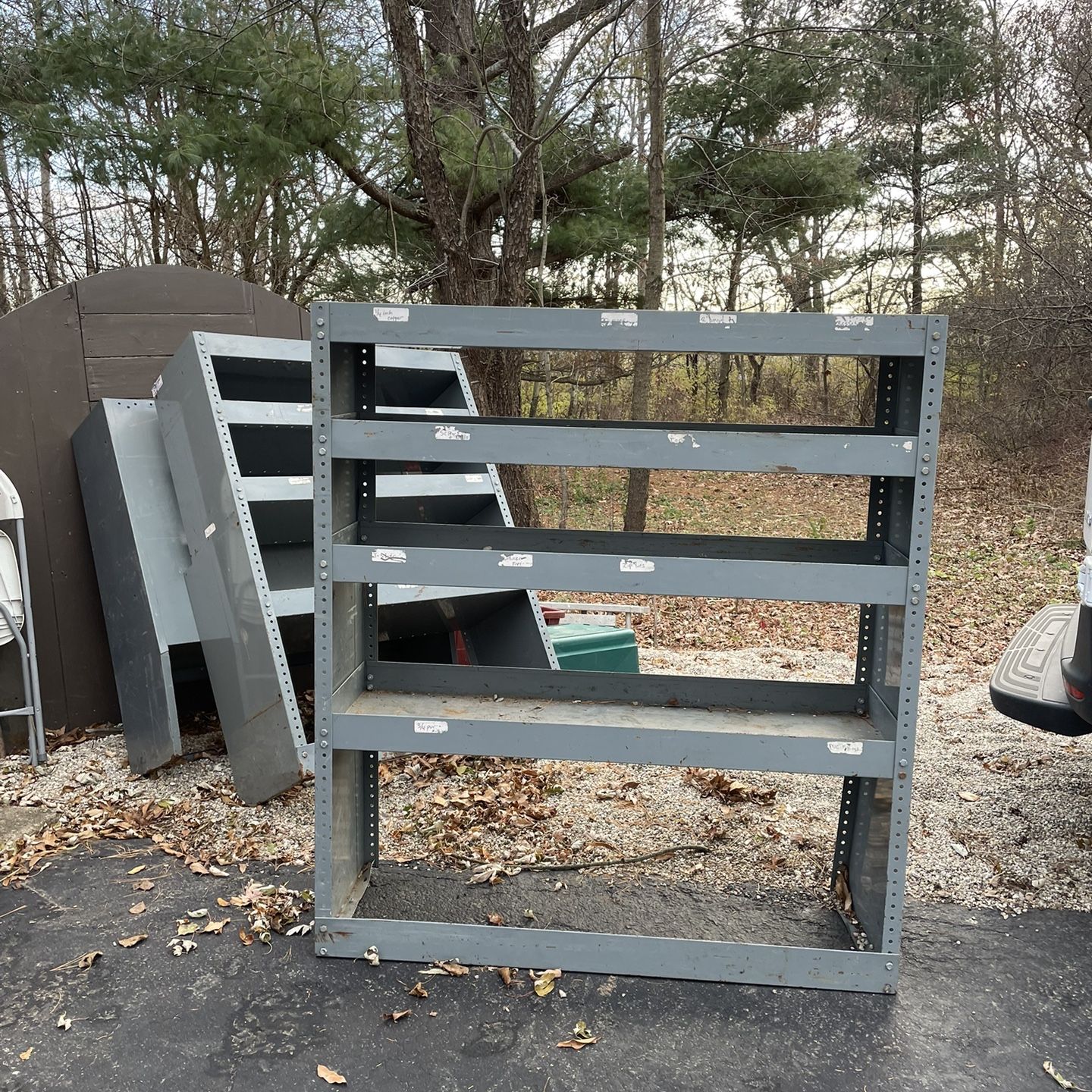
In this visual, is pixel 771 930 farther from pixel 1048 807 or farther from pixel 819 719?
pixel 1048 807

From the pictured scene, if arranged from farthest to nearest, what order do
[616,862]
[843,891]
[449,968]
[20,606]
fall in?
[20,606], [616,862], [843,891], [449,968]

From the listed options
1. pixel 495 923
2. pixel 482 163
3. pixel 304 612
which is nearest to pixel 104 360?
pixel 304 612

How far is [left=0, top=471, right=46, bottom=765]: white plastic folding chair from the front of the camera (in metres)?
4.87

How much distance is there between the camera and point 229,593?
4418 millimetres

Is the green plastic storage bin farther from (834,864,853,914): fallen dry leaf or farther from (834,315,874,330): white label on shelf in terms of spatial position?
(834,315,874,330): white label on shelf

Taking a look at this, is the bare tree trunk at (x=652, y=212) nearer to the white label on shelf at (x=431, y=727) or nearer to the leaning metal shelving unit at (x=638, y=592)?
the leaning metal shelving unit at (x=638, y=592)

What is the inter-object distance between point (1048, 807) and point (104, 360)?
5.45 meters

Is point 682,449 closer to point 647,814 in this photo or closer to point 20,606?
point 647,814

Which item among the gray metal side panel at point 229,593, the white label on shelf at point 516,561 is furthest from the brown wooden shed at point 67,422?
the white label on shelf at point 516,561

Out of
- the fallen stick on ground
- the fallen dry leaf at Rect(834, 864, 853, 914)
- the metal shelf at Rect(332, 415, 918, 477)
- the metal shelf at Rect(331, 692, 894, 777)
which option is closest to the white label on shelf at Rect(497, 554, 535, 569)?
the metal shelf at Rect(332, 415, 918, 477)

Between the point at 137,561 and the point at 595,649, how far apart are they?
2.59 metres

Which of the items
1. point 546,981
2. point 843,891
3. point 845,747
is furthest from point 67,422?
point 843,891

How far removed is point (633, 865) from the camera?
12.9ft

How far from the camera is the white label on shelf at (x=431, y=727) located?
3076mm
